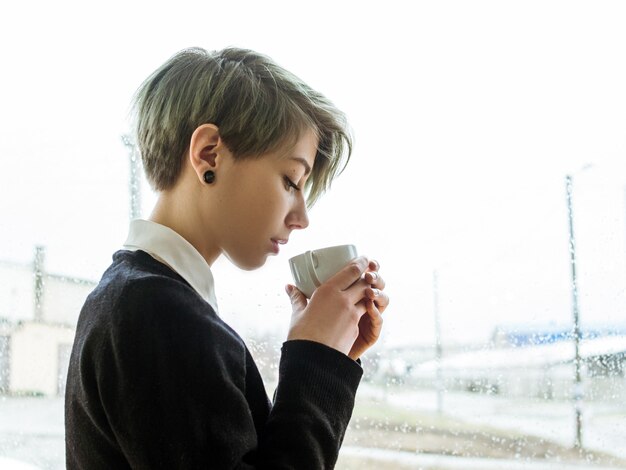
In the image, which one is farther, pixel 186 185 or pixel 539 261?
pixel 539 261

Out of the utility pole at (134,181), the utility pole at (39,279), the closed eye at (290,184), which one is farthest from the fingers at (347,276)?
the utility pole at (39,279)

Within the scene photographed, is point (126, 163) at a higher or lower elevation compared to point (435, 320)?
higher

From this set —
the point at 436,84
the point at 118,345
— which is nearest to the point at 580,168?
the point at 436,84

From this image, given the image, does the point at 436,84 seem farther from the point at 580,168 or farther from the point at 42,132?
the point at 42,132

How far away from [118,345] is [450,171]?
0.75 meters

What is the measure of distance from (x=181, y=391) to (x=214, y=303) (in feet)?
0.69

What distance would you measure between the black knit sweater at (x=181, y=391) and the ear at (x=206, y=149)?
0.43 feet

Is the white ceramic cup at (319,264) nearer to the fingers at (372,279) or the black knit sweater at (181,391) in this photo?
the fingers at (372,279)

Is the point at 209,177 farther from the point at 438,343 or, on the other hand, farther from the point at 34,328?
the point at 34,328

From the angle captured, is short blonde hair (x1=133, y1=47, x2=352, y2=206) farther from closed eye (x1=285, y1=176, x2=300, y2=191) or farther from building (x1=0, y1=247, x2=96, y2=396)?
building (x1=0, y1=247, x2=96, y2=396)

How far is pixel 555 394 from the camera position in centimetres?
115

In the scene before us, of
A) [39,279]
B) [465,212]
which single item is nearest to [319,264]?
[465,212]

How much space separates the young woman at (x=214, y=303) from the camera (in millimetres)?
594

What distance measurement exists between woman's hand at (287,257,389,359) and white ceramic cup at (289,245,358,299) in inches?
0.7
